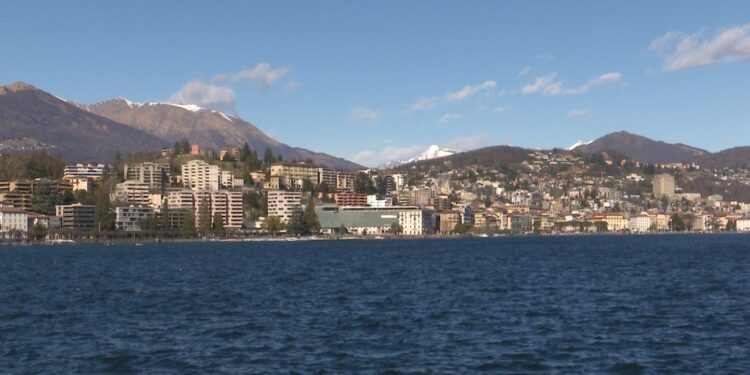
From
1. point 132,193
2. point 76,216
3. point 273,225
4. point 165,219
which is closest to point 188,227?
point 165,219

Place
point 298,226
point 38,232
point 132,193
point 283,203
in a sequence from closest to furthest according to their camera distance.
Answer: point 38,232
point 298,226
point 132,193
point 283,203

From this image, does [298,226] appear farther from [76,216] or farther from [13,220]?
[13,220]

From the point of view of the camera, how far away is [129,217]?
161125 mm

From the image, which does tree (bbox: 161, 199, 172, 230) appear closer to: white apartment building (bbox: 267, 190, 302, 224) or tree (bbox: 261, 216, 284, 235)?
tree (bbox: 261, 216, 284, 235)

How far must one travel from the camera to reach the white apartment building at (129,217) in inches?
6255

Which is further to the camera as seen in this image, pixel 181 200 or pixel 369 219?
pixel 369 219

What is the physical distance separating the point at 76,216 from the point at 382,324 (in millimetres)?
136896

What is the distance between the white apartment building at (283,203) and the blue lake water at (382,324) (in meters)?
137

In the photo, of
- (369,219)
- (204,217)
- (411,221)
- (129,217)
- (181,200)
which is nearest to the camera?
(129,217)

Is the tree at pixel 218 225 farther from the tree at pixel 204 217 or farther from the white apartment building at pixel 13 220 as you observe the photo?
the white apartment building at pixel 13 220

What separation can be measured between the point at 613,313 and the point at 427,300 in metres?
7.19

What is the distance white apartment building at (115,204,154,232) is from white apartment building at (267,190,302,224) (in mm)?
28033

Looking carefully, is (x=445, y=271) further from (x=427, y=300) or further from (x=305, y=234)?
(x=305, y=234)

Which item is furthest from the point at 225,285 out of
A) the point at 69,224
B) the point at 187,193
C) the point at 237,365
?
the point at 187,193
